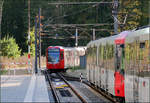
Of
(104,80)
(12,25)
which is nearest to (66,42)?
(12,25)

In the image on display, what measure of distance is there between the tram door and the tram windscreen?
25219mm

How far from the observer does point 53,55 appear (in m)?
39.0

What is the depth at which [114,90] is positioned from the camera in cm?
1408

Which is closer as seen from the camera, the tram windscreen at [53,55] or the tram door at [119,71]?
the tram door at [119,71]

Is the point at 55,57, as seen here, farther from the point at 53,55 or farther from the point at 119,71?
the point at 119,71

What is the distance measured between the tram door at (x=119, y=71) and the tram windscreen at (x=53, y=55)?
25219 mm

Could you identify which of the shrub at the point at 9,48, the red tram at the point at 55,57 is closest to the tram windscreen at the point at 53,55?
the red tram at the point at 55,57

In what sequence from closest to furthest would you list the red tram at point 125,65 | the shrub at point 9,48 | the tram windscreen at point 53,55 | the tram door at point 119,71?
the red tram at point 125,65
the tram door at point 119,71
the tram windscreen at point 53,55
the shrub at point 9,48

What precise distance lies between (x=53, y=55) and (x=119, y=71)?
26.1 m

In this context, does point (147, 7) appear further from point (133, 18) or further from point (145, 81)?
point (145, 81)

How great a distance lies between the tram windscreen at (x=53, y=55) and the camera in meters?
38.8

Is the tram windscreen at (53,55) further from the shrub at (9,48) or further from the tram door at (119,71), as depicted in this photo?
the tram door at (119,71)

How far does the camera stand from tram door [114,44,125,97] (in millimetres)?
12773

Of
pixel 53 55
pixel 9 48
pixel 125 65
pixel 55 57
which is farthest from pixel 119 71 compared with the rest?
pixel 9 48
